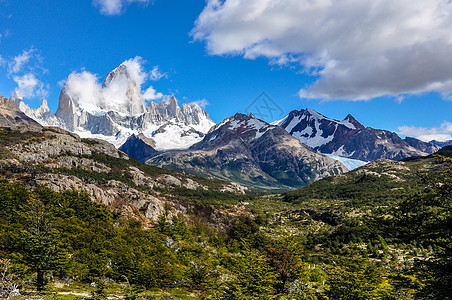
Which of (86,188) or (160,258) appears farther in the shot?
(86,188)

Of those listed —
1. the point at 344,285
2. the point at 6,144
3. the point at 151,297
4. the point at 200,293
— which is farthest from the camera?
the point at 6,144

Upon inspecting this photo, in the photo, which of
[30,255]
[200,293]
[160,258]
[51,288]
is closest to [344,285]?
[200,293]

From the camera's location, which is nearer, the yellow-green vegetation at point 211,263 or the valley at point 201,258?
the yellow-green vegetation at point 211,263

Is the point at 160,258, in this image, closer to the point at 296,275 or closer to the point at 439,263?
the point at 296,275

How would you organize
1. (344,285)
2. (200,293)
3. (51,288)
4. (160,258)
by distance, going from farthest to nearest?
(160,258), (200,293), (51,288), (344,285)

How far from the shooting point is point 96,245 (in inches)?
1802

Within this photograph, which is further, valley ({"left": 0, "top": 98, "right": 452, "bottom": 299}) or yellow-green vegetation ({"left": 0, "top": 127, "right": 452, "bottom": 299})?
valley ({"left": 0, "top": 98, "right": 452, "bottom": 299})

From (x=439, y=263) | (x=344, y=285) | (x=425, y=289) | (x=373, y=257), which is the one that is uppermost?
(x=439, y=263)

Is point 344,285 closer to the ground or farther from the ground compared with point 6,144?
closer to the ground

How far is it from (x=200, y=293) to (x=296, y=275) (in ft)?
46.7

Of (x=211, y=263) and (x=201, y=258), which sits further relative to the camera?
(x=201, y=258)

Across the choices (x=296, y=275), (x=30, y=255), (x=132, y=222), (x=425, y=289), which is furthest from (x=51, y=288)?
(x=132, y=222)

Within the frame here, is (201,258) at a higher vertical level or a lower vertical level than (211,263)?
higher

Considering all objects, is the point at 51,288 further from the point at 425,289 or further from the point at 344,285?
the point at 425,289
